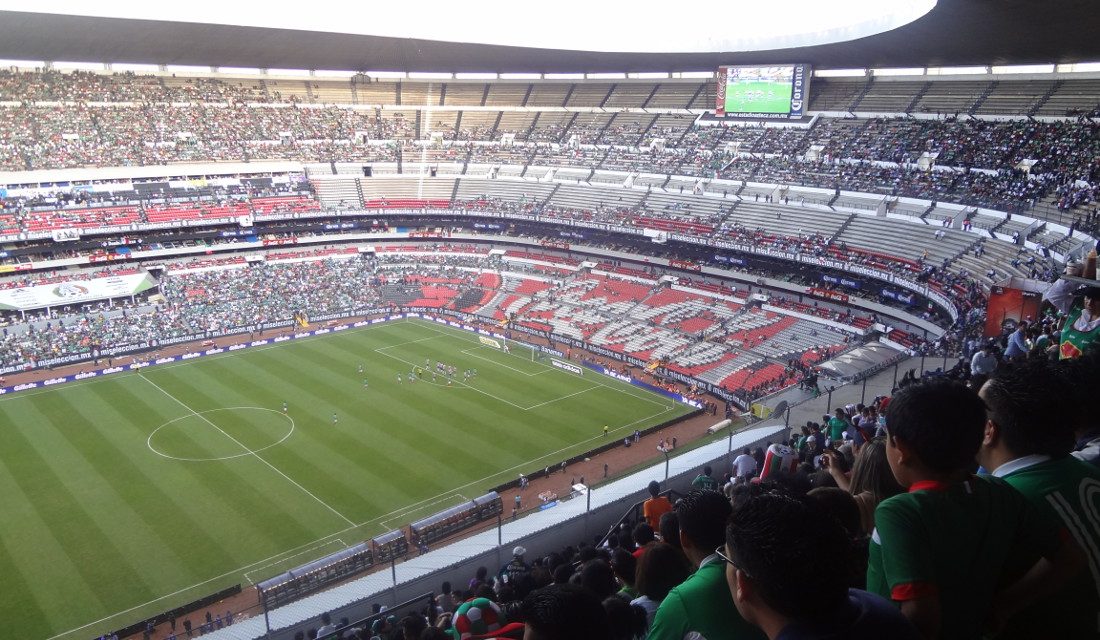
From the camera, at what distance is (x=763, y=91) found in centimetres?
5728

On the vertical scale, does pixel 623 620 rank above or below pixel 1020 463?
below

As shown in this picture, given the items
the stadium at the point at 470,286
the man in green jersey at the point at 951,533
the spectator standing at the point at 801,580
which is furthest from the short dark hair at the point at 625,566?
the spectator standing at the point at 801,580

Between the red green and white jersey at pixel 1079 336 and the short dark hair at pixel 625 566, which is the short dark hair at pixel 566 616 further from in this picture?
the red green and white jersey at pixel 1079 336

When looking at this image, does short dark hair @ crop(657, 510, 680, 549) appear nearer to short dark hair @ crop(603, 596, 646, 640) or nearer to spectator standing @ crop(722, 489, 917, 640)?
short dark hair @ crop(603, 596, 646, 640)

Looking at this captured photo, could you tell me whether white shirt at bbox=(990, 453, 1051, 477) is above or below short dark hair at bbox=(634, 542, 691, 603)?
above

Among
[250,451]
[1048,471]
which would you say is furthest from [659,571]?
[250,451]

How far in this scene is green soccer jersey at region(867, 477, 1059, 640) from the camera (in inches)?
128

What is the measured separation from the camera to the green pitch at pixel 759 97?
2213 inches

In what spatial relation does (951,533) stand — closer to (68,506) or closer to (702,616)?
(702,616)

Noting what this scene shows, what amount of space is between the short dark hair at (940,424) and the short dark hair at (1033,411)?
69 cm

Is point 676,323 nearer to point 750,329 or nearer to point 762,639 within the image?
point 750,329

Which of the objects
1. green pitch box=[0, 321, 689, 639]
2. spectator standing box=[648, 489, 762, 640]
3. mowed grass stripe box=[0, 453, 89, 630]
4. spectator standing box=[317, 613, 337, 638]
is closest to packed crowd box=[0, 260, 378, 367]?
green pitch box=[0, 321, 689, 639]

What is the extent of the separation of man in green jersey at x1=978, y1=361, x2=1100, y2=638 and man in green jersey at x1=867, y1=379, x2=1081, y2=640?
0.22 m

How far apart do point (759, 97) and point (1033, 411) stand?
58342 millimetres
